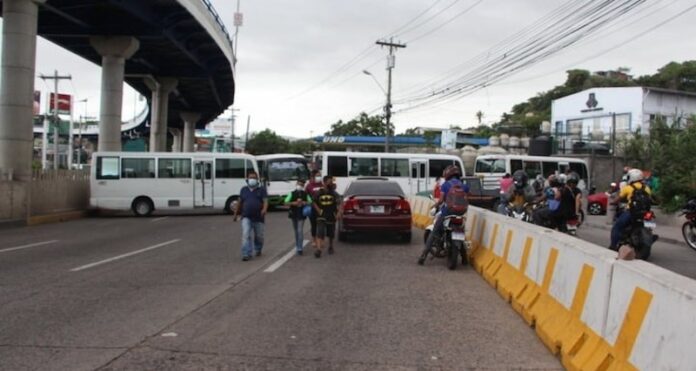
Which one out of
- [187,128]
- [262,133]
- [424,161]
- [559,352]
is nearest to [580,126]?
[424,161]

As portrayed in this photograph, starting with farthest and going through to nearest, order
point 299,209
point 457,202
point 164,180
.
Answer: point 164,180
point 299,209
point 457,202

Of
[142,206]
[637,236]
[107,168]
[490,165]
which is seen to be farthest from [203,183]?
[637,236]

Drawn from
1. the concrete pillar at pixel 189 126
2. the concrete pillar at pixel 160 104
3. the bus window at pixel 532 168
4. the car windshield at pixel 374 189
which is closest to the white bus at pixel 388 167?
the bus window at pixel 532 168

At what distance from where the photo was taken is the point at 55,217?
2161cm

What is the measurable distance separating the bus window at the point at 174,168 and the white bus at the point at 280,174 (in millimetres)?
3825

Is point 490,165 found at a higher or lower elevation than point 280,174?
higher

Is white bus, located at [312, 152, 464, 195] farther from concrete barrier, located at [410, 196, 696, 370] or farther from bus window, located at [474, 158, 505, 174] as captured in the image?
concrete barrier, located at [410, 196, 696, 370]

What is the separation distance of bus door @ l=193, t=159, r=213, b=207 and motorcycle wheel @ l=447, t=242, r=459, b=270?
53.9ft

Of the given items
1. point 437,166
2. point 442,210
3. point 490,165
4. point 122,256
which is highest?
point 490,165

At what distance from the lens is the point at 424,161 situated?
31422 mm

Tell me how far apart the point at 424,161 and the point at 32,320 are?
25762 mm

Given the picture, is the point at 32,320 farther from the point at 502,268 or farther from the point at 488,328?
the point at 502,268

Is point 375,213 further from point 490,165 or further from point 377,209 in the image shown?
point 490,165

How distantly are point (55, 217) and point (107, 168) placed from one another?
149 inches
